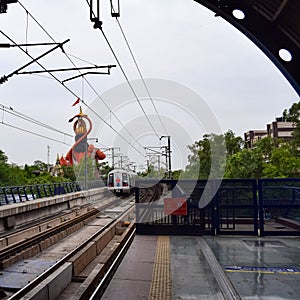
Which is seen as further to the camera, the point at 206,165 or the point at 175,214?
the point at 206,165

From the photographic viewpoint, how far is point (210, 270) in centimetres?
581

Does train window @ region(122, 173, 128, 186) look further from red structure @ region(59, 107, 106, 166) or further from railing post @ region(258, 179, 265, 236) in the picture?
railing post @ region(258, 179, 265, 236)

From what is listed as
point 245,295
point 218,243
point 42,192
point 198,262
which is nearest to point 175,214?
point 218,243

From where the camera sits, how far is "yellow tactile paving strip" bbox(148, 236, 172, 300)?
4.72 metres

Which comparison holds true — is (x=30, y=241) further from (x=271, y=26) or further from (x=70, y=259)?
(x=271, y=26)

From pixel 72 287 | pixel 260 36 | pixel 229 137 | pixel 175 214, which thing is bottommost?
pixel 72 287

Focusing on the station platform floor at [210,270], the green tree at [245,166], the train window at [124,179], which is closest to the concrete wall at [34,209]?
the train window at [124,179]

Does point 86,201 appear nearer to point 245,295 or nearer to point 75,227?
point 75,227

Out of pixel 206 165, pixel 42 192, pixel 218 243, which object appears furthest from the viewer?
pixel 206 165

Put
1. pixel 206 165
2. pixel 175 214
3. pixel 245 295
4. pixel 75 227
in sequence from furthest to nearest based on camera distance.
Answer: pixel 206 165, pixel 75 227, pixel 175 214, pixel 245 295

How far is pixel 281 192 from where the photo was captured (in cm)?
934

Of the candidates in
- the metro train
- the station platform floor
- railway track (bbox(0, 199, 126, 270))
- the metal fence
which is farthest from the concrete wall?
the station platform floor

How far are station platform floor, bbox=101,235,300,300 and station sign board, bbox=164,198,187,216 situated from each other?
0.81m

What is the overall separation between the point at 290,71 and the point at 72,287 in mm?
5847
